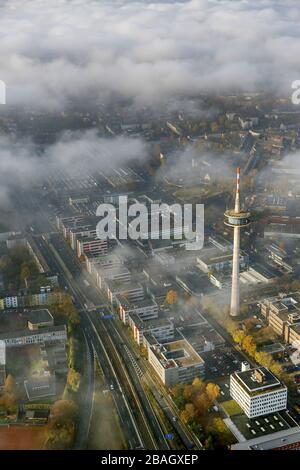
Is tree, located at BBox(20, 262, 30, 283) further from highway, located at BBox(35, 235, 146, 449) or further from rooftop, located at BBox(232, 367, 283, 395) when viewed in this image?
rooftop, located at BBox(232, 367, 283, 395)

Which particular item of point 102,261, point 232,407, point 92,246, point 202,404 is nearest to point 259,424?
point 232,407

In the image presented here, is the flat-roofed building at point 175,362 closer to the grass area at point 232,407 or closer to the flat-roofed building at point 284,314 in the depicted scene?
the grass area at point 232,407

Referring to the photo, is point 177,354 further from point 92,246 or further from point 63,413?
point 92,246

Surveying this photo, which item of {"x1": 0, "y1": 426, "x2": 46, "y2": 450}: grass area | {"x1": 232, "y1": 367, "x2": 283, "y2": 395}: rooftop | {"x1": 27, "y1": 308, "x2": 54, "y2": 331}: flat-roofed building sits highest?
{"x1": 232, "y1": 367, "x2": 283, "y2": 395}: rooftop

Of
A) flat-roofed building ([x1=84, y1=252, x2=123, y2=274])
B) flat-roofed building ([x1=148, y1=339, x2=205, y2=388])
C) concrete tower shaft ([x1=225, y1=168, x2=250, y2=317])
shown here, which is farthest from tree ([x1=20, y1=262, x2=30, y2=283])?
concrete tower shaft ([x1=225, y1=168, x2=250, y2=317])

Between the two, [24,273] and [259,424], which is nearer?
[259,424]

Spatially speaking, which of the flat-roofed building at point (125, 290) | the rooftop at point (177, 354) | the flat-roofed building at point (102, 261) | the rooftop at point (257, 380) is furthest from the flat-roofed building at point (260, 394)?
the flat-roofed building at point (102, 261)
